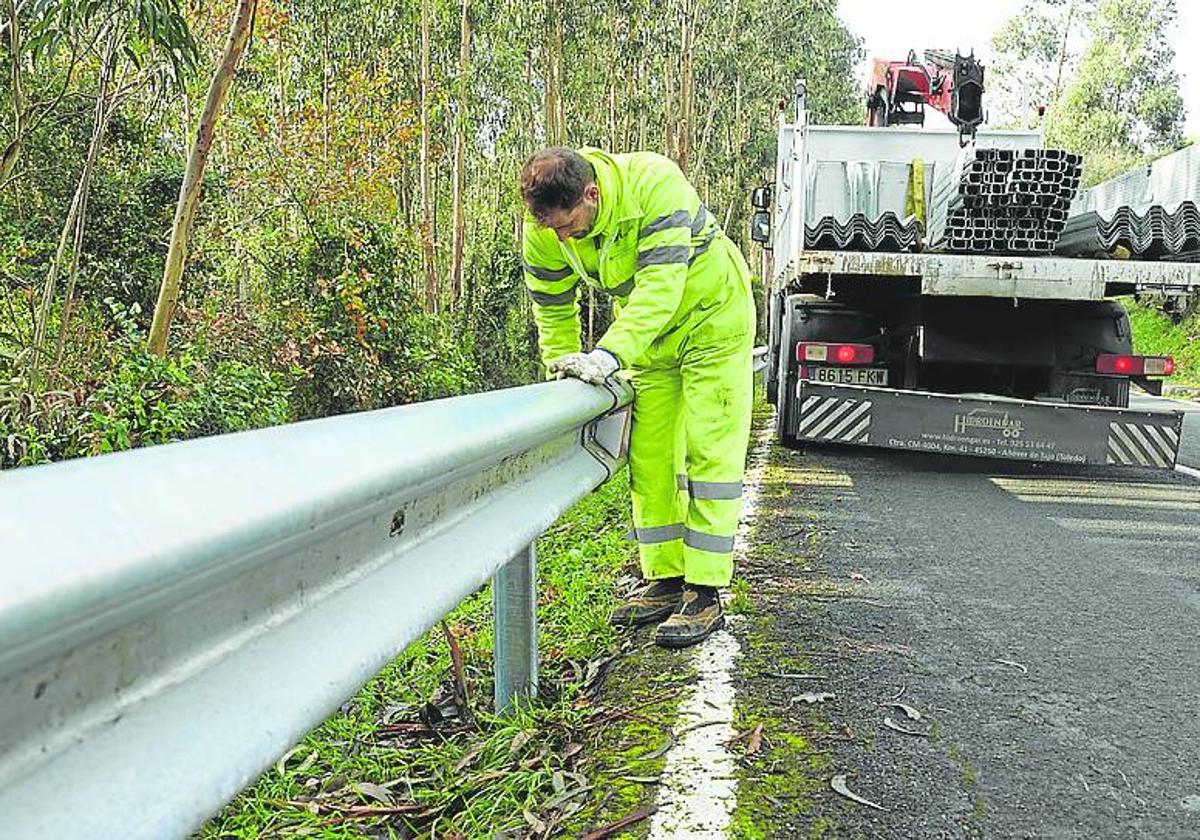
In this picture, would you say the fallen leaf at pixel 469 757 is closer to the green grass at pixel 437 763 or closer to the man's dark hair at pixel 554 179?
the green grass at pixel 437 763

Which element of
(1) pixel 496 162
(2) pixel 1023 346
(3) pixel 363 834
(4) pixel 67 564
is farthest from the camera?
(1) pixel 496 162

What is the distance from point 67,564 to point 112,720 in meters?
0.24

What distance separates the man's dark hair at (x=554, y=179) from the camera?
3.47 meters

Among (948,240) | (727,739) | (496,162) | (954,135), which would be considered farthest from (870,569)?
(496,162)

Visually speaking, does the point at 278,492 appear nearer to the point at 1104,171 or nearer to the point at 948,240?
the point at 948,240

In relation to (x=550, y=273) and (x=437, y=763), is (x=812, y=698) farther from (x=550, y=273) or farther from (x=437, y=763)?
(x=550, y=273)

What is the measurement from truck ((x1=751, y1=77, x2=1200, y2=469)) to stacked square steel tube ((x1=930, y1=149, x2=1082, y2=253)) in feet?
0.05

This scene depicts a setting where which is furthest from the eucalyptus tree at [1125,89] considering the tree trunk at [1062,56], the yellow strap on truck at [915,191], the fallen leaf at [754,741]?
the fallen leaf at [754,741]

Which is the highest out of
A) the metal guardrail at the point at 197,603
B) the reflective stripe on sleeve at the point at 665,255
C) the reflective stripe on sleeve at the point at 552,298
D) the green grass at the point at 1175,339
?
the reflective stripe on sleeve at the point at 665,255

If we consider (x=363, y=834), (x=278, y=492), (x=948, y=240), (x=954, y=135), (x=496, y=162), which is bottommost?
(x=363, y=834)

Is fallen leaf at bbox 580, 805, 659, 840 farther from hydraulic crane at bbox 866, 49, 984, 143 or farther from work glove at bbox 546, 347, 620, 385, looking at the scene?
hydraulic crane at bbox 866, 49, 984, 143

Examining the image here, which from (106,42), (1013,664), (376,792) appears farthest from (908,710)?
(106,42)

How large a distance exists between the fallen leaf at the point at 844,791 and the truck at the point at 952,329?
5431 mm

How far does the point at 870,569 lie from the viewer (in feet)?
15.6
